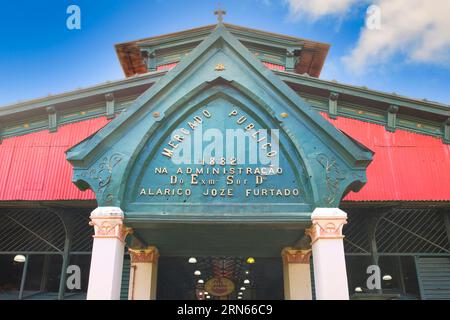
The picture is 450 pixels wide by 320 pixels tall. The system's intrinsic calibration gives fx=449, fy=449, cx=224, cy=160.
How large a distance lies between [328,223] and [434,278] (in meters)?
5.64

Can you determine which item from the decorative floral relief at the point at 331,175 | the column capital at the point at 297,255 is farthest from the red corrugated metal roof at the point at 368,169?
the decorative floral relief at the point at 331,175

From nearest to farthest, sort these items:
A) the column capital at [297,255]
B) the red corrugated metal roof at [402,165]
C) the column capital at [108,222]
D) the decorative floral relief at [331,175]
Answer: the column capital at [108,222]
the decorative floral relief at [331,175]
the column capital at [297,255]
the red corrugated metal roof at [402,165]

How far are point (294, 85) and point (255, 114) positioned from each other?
3946 millimetres

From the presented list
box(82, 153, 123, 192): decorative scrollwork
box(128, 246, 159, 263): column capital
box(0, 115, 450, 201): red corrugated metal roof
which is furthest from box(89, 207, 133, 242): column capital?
box(0, 115, 450, 201): red corrugated metal roof

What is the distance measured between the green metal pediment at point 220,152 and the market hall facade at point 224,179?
0.03 m

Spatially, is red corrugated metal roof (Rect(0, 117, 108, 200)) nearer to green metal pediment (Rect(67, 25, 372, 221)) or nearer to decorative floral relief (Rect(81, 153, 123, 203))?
decorative floral relief (Rect(81, 153, 123, 203))

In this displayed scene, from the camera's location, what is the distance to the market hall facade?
9570mm

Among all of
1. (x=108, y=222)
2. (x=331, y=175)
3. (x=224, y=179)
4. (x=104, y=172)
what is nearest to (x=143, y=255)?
(x=108, y=222)

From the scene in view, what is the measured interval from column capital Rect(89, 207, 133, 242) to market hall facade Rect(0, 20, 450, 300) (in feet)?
0.09

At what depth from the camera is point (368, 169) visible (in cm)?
1292

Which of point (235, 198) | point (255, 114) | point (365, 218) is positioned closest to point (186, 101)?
point (255, 114)

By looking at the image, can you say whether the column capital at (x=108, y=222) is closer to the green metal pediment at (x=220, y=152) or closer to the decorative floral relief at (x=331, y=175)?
the green metal pediment at (x=220, y=152)

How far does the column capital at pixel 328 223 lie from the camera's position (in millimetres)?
9258

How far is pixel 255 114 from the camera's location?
1030 centimetres
